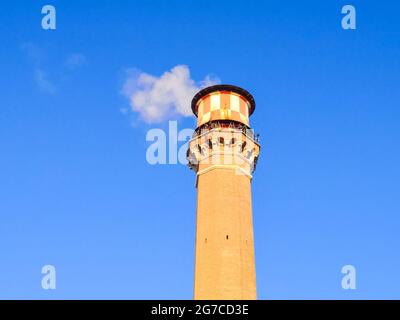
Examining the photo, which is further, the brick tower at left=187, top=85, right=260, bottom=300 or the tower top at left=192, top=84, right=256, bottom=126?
the tower top at left=192, top=84, right=256, bottom=126

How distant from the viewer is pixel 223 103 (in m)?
42.3

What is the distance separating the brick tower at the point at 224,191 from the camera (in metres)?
35.6

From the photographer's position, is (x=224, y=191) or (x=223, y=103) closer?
(x=224, y=191)

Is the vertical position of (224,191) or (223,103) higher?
(223,103)

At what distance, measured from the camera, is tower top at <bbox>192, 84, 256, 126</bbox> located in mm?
41938

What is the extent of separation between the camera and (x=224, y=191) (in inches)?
1507

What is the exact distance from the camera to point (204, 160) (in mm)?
40719

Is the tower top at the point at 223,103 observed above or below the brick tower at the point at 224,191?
above

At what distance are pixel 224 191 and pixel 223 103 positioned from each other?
7791mm

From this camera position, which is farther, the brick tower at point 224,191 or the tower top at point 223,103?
the tower top at point 223,103

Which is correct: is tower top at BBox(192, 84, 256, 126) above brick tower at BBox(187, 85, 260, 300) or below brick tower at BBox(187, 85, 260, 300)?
above
